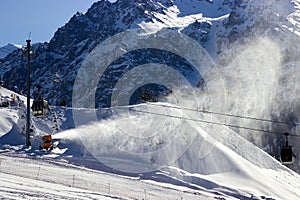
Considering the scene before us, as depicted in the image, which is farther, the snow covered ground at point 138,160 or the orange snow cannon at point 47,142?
the orange snow cannon at point 47,142

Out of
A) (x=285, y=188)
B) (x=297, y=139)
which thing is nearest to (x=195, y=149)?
(x=285, y=188)

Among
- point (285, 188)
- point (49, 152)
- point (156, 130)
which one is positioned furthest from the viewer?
point (156, 130)

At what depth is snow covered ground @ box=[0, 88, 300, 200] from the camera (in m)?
25.7

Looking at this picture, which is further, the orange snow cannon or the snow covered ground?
the orange snow cannon

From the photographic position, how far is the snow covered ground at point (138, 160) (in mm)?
25703

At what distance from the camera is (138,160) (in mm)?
34031

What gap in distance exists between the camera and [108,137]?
37.2 metres

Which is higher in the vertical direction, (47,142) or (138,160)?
(47,142)

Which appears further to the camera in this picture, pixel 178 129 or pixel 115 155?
pixel 178 129

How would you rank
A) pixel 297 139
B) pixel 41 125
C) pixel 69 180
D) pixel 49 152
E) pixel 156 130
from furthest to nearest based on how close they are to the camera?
pixel 297 139, pixel 41 125, pixel 156 130, pixel 49 152, pixel 69 180

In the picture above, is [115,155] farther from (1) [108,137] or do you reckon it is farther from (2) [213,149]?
(2) [213,149]

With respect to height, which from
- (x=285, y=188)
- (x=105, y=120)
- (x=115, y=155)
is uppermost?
(x=105, y=120)

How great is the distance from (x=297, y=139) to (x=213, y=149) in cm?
14851

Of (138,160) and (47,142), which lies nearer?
(138,160)
